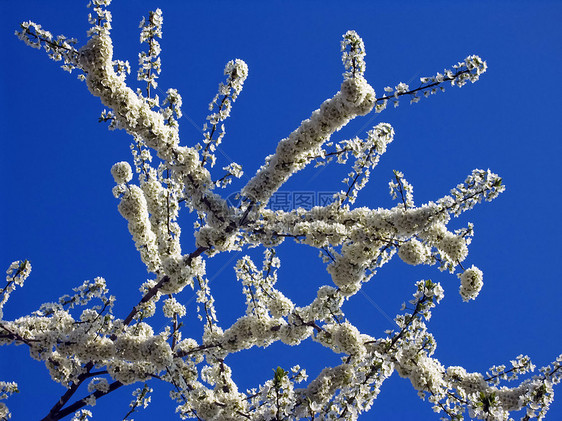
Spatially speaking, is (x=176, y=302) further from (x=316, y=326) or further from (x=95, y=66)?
(x=95, y=66)

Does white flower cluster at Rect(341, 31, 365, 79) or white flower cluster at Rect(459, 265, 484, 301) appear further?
white flower cluster at Rect(459, 265, 484, 301)

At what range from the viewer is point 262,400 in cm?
762

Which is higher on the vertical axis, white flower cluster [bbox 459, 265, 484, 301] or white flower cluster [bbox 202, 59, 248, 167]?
white flower cluster [bbox 202, 59, 248, 167]

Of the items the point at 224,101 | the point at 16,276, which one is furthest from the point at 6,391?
the point at 224,101

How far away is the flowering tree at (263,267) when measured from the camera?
6.12 m

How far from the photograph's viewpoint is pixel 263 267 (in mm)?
8367

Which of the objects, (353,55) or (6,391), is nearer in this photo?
(353,55)

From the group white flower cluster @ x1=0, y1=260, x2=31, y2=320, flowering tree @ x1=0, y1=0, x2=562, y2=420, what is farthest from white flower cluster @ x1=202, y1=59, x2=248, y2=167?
white flower cluster @ x1=0, y1=260, x2=31, y2=320

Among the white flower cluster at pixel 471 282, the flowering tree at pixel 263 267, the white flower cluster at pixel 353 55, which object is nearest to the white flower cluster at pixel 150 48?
the flowering tree at pixel 263 267

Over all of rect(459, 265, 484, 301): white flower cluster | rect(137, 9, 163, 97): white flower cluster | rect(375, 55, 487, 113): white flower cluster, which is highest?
rect(137, 9, 163, 97): white flower cluster

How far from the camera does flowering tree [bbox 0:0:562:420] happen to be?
6.12m

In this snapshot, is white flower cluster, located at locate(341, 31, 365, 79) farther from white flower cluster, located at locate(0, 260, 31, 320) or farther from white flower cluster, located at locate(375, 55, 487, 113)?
white flower cluster, located at locate(0, 260, 31, 320)

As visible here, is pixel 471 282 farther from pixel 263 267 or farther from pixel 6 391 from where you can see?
pixel 6 391

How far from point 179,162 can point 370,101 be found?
2743 millimetres
